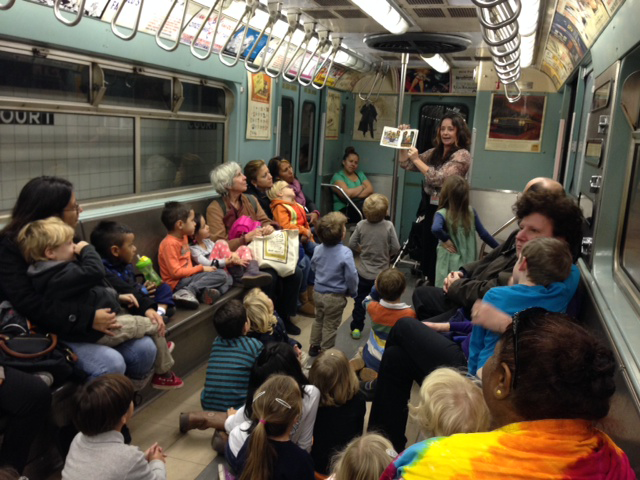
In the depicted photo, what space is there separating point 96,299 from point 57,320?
26 centimetres

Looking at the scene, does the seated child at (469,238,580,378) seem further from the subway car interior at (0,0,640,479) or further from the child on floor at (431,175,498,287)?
the child on floor at (431,175,498,287)

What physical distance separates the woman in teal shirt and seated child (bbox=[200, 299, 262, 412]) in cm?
512

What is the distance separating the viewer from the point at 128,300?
3223 millimetres

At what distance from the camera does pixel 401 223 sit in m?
8.96

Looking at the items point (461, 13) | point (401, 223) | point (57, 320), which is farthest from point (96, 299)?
point (401, 223)

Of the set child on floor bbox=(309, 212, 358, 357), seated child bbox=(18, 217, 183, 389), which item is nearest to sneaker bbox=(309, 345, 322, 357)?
child on floor bbox=(309, 212, 358, 357)

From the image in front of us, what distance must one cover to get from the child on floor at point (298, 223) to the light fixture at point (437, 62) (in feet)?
7.58

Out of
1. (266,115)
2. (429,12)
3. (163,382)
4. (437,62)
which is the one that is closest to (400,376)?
(163,382)

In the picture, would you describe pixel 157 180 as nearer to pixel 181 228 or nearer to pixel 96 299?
pixel 181 228

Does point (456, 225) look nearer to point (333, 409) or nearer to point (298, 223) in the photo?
point (298, 223)

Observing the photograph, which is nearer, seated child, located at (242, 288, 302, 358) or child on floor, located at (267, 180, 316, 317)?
seated child, located at (242, 288, 302, 358)

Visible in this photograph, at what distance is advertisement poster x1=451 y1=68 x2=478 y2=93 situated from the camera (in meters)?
8.00

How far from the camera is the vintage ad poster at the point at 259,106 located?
5.76 metres

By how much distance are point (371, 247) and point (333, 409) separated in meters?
2.35
